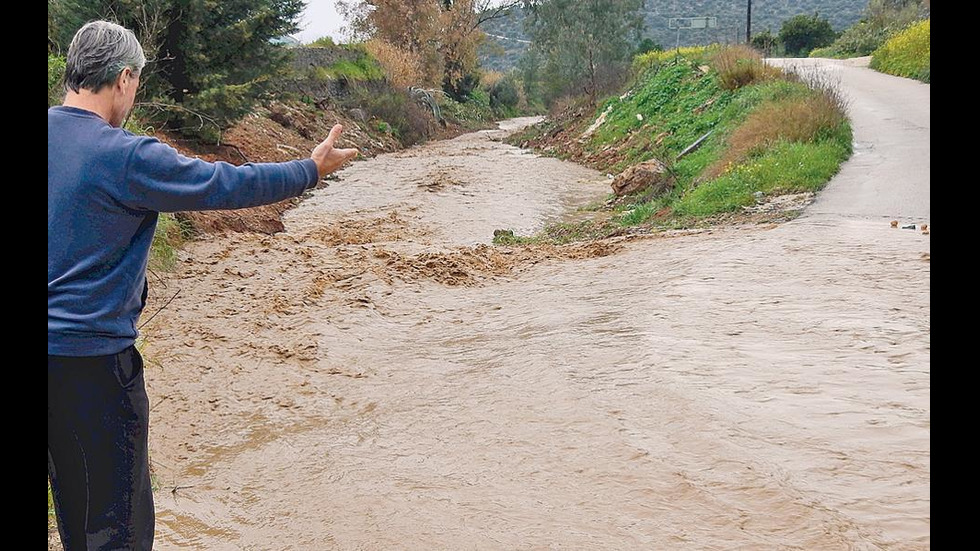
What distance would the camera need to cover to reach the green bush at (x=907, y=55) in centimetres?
2364

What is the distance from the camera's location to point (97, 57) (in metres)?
2.70

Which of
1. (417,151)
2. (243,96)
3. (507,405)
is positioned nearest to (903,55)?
(417,151)

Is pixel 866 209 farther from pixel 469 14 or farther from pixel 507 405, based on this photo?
pixel 469 14

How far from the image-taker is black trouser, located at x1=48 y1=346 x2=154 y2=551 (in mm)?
2639

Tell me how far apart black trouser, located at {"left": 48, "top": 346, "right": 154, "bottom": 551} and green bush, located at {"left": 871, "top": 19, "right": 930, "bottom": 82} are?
77.8 ft

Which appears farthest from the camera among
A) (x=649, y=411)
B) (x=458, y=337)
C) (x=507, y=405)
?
(x=458, y=337)

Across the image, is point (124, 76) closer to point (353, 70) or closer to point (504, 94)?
point (353, 70)

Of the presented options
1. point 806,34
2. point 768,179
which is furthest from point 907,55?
point 806,34

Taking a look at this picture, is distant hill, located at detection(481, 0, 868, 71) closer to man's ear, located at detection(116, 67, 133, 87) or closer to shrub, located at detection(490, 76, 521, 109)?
shrub, located at detection(490, 76, 521, 109)

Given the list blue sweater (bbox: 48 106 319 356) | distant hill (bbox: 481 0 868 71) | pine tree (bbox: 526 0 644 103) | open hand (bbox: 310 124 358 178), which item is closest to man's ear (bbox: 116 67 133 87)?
blue sweater (bbox: 48 106 319 356)

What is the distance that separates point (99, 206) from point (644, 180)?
13907 mm

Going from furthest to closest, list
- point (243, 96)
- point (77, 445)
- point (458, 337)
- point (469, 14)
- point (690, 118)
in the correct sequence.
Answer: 1. point (469, 14)
2. point (690, 118)
3. point (243, 96)
4. point (458, 337)
5. point (77, 445)
